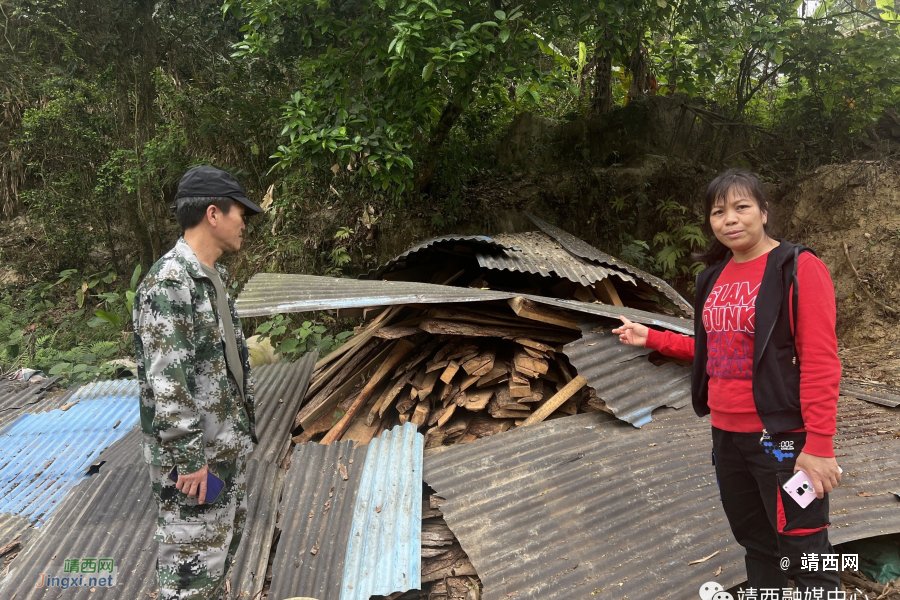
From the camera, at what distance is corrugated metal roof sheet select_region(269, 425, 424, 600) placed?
2586mm

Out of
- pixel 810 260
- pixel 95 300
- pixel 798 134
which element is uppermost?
pixel 798 134

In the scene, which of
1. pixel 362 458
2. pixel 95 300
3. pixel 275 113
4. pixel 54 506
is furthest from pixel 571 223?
pixel 95 300

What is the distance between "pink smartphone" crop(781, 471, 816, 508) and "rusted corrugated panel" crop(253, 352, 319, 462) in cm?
306

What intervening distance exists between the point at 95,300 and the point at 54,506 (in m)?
7.60

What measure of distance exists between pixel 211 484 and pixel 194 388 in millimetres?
415

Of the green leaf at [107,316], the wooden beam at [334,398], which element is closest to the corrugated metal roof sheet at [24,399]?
the green leaf at [107,316]

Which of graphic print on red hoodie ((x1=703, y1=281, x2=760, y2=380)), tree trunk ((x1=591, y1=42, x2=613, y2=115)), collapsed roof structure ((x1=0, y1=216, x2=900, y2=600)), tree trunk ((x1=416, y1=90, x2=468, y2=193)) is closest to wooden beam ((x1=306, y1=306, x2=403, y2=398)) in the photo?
collapsed roof structure ((x1=0, y1=216, x2=900, y2=600))

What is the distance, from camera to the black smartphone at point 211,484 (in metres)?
2.05

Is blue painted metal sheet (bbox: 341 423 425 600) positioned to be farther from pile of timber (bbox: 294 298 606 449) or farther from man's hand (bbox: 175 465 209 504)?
man's hand (bbox: 175 465 209 504)

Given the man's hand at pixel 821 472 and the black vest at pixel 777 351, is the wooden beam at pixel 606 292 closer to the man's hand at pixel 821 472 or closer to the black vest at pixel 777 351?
the black vest at pixel 777 351

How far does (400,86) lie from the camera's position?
564 centimetres

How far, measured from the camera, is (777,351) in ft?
5.70

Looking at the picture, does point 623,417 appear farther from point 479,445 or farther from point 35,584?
point 35,584

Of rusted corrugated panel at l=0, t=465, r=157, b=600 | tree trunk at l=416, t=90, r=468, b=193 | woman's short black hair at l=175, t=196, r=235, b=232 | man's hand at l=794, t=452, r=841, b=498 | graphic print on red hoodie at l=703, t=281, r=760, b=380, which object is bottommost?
rusted corrugated panel at l=0, t=465, r=157, b=600
